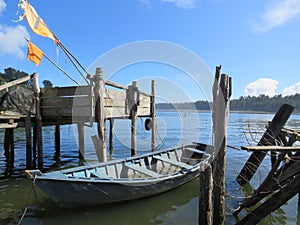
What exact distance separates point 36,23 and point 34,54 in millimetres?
1187

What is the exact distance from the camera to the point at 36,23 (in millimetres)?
8367

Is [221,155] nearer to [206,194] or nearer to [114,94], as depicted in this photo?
[206,194]

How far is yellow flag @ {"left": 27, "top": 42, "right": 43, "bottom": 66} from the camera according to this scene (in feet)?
26.9

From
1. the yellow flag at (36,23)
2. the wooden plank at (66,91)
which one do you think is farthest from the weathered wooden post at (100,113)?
the yellow flag at (36,23)

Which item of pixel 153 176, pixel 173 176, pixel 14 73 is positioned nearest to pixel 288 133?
pixel 173 176

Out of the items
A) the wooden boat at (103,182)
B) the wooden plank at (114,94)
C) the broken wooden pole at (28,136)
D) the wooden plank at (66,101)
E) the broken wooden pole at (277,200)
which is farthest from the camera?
the wooden plank at (114,94)

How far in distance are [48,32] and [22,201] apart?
6376 mm

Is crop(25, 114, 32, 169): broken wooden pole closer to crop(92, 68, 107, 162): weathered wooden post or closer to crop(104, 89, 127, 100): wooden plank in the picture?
crop(92, 68, 107, 162): weathered wooden post

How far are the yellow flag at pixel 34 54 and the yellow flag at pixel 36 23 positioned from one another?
1.90ft

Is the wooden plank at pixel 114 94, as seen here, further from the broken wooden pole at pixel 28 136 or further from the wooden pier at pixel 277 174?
the wooden pier at pixel 277 174

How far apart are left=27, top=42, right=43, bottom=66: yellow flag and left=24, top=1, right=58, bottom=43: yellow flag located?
22.8 inches

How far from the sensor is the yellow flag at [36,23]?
7879 millimetres

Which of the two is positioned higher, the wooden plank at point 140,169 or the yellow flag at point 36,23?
the yellow flag at point 36,23

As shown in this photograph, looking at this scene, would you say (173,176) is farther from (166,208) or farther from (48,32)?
(48,32)
